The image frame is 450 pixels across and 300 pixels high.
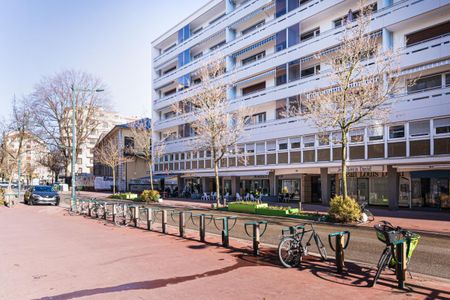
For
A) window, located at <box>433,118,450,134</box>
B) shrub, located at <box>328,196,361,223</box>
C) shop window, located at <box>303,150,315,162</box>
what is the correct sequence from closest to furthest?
shrub, located at <box>328,196,361,223</box> < window, located at <box>433,118,450,134</box> < shop window, located at <box>303,150,315,162</box>

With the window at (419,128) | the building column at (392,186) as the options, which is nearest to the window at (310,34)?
the window at (419,128)

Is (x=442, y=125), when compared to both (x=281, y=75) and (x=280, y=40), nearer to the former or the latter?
(x=281, y=75)

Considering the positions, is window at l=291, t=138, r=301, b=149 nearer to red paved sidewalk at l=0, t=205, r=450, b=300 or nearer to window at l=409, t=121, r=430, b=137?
window at l=409, t=121, r=430, b=137

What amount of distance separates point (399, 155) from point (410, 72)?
5096mm

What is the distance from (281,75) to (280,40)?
2.93 meters

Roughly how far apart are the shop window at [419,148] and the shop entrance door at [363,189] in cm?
488

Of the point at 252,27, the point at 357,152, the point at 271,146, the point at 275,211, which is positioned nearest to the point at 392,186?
the point at 357,152

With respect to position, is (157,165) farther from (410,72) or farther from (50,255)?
(50,255)

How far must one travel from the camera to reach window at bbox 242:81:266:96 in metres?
33.7

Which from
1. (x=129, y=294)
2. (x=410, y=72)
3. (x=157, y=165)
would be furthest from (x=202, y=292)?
(x=157, y=165)

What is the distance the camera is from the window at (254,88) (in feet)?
111

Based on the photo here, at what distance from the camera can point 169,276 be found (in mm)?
7164

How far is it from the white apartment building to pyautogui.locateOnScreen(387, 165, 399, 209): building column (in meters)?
0.06

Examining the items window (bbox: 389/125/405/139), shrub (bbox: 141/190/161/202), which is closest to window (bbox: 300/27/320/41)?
window (bbox: 389/125/405/139)
